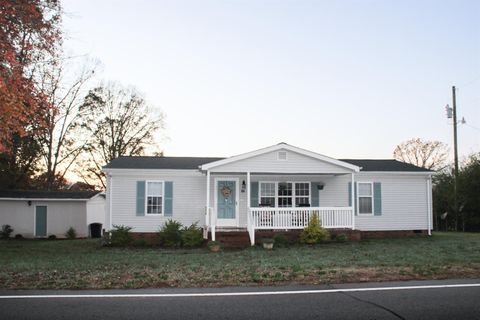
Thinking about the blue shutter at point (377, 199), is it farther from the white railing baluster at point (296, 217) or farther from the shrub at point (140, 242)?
the shrub at point (140, 242)

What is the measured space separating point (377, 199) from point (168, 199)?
9.10m

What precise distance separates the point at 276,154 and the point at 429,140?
37.3 meters

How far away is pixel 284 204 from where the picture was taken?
19703 mm

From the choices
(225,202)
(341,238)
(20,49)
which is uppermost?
(20,49)

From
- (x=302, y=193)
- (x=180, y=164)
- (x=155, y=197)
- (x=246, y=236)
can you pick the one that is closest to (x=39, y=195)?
(x=155, y=197)

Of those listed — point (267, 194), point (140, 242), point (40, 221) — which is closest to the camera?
point (140, 242)

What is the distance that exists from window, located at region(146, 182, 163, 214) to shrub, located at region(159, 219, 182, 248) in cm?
123

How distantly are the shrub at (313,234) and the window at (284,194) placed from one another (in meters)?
2.44

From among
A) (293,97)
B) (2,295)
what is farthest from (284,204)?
(2,295)

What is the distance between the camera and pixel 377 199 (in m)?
19.9

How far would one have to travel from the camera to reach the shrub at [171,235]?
57.7ft

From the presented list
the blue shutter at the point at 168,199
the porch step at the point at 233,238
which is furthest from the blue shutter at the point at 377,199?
the blue shutter at the point at 168,199

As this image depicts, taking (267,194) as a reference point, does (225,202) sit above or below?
below

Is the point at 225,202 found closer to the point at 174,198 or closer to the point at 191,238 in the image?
the point at 174,198
